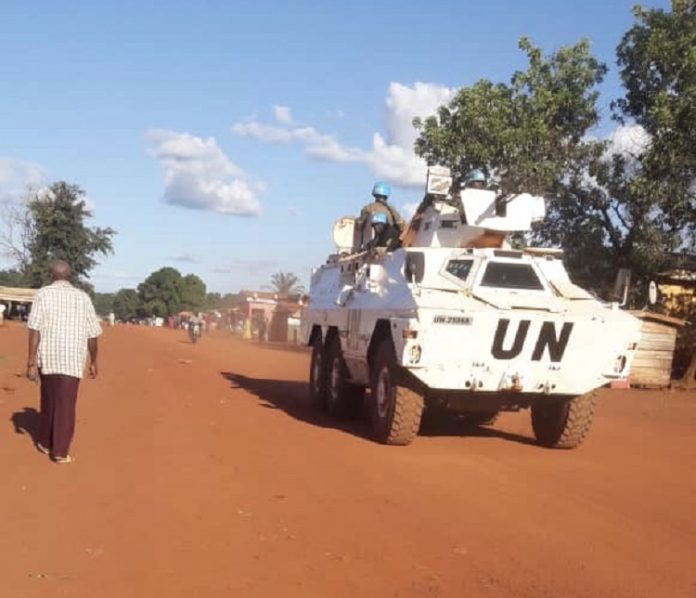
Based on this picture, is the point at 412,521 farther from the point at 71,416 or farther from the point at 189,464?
the point at 71,416

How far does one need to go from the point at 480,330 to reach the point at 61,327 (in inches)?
151

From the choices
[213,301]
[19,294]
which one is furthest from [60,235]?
[213,301]

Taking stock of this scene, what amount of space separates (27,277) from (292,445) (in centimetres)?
5652

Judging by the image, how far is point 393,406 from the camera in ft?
29.5

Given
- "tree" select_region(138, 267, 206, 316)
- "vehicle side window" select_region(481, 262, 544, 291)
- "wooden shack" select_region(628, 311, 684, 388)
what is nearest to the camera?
"vehicle side window" select_region(481, 262, 544, 291)

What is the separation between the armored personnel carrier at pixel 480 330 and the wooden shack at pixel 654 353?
12.8 meters

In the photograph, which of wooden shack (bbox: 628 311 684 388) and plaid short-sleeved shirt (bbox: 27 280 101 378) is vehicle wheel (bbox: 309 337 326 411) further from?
wooden shack (bbox: 628 311 684 388)

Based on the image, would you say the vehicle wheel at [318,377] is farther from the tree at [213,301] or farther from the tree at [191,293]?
A: the tree at [213,301]

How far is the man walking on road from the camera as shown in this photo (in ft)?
24.6

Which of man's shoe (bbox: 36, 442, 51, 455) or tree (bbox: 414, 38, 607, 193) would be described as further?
tree (bbox: 414, 38, 607, 193)

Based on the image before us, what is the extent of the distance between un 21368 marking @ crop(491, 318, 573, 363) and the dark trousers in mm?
3934

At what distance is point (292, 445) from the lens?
898cm

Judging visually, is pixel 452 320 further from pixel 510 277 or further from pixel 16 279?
pixel 16 279

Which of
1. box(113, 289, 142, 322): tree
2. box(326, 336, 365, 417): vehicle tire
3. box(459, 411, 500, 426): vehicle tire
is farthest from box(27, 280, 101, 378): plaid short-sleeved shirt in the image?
box(113, 289, 142, 322): tree
